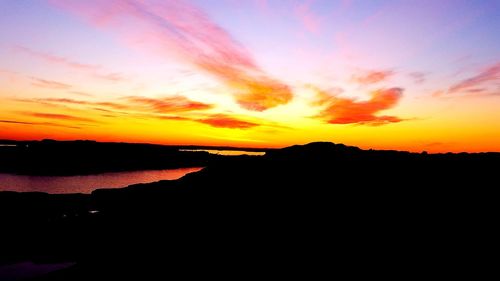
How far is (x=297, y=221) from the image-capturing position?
15.7 metres

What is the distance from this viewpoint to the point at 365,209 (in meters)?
15.7

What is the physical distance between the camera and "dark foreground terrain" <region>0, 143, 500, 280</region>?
13070 millimetres

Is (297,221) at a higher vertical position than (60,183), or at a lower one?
higher

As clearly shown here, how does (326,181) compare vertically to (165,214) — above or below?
above

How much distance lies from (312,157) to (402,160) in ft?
16.8

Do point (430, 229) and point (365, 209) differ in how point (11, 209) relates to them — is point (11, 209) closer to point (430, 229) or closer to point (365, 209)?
point (365, 209)

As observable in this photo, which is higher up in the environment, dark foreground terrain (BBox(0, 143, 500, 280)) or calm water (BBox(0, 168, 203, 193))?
dark foreground terrain (BBox(0, 143, 500, 280))

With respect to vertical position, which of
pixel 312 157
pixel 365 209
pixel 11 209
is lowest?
pixel 11 209

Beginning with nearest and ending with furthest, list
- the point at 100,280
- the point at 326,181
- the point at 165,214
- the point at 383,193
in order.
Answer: the point at 100,280 → the point at 383,193 → the point at 326,181 → the point at 165,214

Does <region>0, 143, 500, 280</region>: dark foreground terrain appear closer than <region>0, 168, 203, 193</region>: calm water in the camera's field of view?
Yes

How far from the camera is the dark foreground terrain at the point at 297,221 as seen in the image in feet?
42.9

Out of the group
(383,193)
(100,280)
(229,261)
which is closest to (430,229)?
(383,193)

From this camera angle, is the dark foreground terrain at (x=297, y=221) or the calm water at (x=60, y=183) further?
the calm water at (x=60, y=183)

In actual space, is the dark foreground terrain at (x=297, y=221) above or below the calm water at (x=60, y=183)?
above
